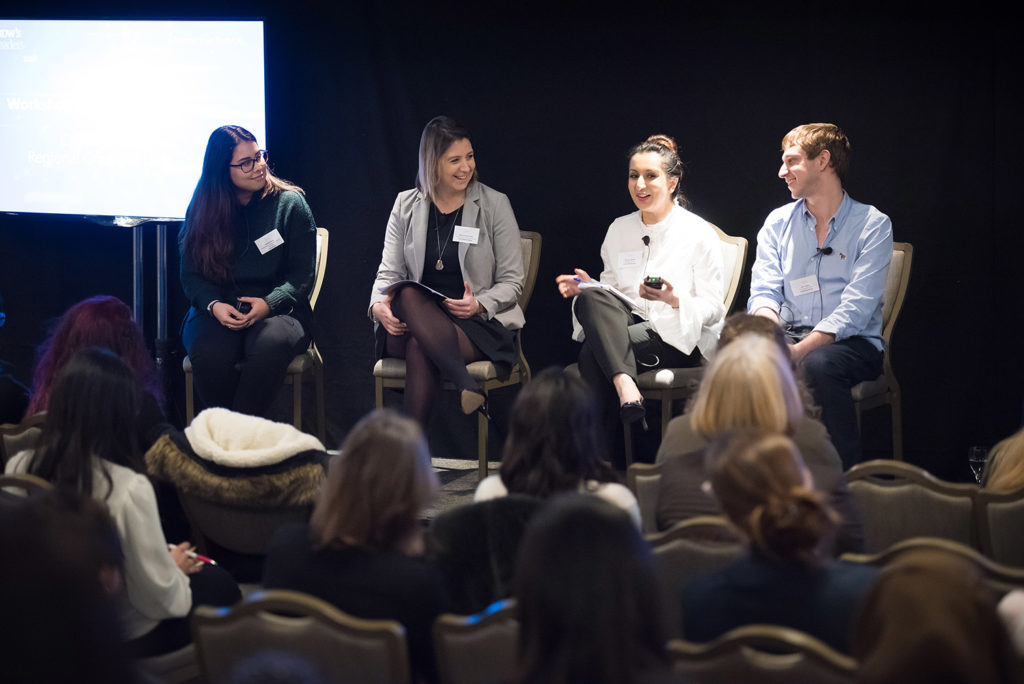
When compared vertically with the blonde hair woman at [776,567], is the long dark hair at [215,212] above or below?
above

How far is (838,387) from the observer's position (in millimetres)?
3898

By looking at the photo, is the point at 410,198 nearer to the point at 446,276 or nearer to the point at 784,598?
the point at 446,276

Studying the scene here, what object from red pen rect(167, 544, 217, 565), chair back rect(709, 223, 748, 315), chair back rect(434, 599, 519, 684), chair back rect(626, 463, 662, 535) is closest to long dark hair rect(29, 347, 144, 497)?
red pen rect(167, 544, 217, 565)

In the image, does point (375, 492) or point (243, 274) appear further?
point (243, 274)

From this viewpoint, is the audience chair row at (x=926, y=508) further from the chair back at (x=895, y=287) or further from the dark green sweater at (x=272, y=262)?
the dark green sweater at (x=272, y=262)

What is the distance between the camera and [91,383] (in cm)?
238

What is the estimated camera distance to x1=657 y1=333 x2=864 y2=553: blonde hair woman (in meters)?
2.37

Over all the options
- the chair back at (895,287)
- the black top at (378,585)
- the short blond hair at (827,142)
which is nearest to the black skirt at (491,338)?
the short blond hair at (827,142)

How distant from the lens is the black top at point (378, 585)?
6.20ft

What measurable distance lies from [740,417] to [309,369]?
265cm

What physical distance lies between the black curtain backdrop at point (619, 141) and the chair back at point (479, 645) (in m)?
3.30

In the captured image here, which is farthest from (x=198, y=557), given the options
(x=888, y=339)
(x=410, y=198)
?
(x=888, y=339)

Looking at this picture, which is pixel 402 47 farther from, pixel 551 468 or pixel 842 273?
pixel 551 468

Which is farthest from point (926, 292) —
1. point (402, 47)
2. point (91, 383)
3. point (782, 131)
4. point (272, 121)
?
point (91, 383)
